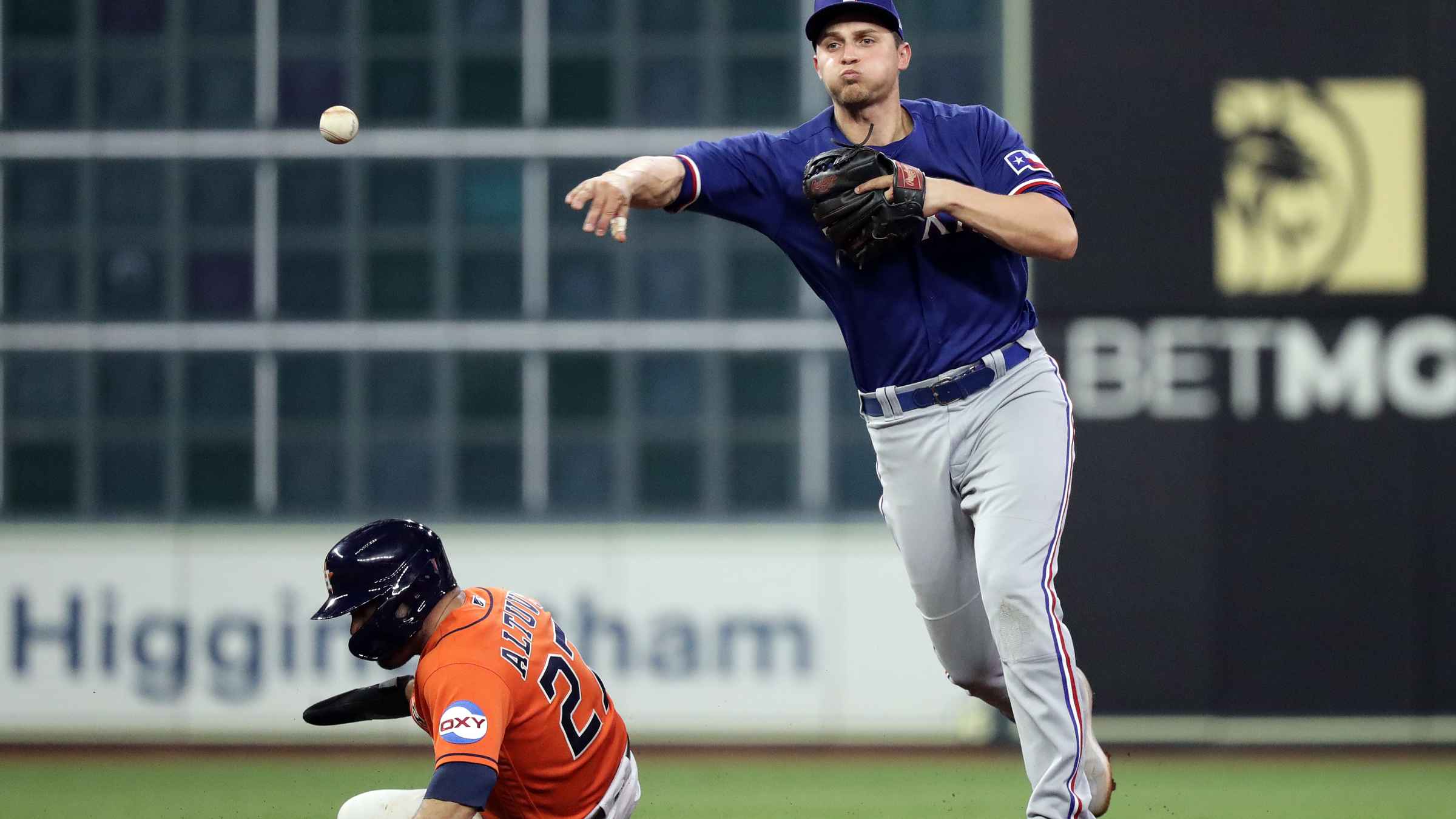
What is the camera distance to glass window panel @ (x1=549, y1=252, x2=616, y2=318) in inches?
375

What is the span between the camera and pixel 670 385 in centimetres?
955

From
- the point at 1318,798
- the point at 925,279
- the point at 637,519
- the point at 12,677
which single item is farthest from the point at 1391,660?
the point at 12,677

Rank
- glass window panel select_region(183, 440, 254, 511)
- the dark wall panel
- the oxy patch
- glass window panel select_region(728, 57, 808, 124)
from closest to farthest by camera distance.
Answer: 1. the oxy patch
2. the dark wall panel
3. glass window panel select_region(728, 57, 808, 124)
4. glass window panel select_region(183, 440, 254, 511)

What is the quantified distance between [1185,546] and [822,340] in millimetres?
2255

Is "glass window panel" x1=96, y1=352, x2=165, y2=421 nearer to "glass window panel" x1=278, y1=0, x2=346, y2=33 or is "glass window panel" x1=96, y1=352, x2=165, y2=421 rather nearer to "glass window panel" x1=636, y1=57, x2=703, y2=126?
"glass window panel" x1=278, y1=0, x2=346, y2=33

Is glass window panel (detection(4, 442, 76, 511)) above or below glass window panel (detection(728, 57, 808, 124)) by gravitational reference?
below

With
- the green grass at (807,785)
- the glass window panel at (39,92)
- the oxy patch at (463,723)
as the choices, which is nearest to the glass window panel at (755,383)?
the green grass at (807,785)

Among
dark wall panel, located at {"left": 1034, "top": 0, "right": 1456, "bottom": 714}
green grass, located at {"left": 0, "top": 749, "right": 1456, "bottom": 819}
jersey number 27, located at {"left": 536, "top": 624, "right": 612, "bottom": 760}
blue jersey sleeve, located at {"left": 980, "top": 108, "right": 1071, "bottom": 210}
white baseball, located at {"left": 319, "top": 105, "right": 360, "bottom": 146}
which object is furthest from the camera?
dark wall panel, located at {"left": 1034, "top": 0, "right": 1456, "bottom": 714}

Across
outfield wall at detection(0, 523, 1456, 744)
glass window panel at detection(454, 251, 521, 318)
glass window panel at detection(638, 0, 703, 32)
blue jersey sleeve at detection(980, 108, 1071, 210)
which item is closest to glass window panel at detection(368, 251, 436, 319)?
glass window panel at detection(454, 251, 521, 318)

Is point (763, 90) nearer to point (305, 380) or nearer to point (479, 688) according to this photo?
Answer: point (305, 380)

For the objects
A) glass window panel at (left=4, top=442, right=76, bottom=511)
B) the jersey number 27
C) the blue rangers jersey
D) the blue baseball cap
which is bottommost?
the jersey number 27

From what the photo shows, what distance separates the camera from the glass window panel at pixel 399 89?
9508mm

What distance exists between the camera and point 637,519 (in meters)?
9.59

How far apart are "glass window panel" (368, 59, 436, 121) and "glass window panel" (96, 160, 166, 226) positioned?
126 cm
